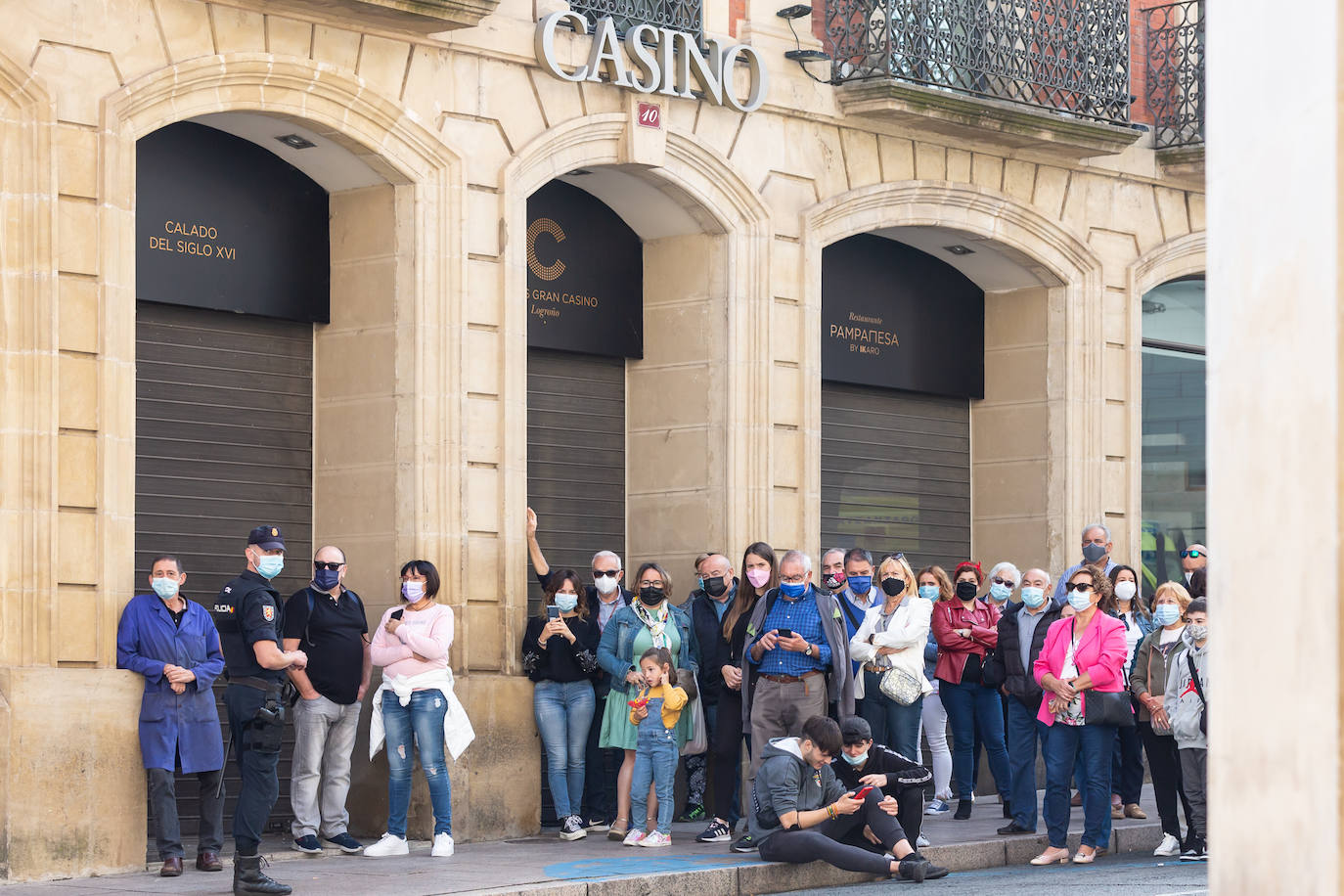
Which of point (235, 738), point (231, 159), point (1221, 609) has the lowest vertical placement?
point (235, 738)

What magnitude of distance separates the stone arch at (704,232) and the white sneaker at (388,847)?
199 cm

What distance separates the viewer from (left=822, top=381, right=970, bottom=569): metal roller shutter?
17.4 m

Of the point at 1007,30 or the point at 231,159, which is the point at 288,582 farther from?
the point at 1007,30

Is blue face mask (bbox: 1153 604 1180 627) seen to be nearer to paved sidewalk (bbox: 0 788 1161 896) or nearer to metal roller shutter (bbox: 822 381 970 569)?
paved sidewalk (bbox: 0 788 1161 896)

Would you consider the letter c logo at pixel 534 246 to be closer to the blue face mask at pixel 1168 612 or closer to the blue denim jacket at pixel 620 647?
the blue denim jacket at pixel 620 647

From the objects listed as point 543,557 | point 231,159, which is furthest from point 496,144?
point 543,557

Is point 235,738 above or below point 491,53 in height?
below

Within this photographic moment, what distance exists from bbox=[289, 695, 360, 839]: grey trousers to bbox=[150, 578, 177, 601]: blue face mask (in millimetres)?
1284

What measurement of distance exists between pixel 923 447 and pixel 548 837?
240 inches

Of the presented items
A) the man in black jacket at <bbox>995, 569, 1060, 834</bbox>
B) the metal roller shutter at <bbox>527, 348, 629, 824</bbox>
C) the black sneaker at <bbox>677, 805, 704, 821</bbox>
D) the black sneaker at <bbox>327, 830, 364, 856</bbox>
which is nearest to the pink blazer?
the man in black jacket at <bbox>995, 569, 1060, 834</bbox>

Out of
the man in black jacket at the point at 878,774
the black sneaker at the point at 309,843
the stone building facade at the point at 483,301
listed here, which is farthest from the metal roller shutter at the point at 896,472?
the black sneaker at the point at 309,843

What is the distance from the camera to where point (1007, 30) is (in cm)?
1684

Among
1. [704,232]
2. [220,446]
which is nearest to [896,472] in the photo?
[704,232]

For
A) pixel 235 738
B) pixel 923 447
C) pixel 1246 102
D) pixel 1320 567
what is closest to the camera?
pixel 1320 567
